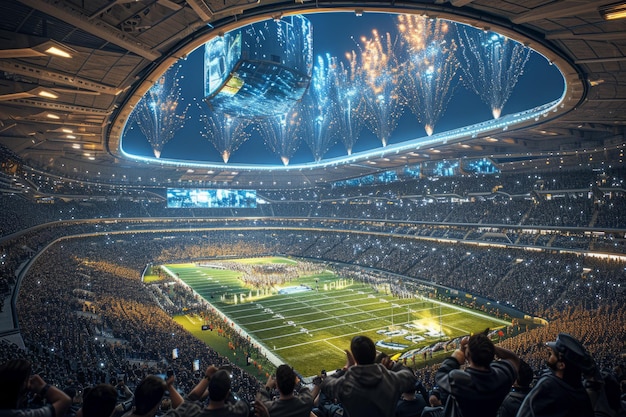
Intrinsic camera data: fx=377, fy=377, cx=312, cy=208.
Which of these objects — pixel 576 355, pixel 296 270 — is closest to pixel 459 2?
pixel 576 355

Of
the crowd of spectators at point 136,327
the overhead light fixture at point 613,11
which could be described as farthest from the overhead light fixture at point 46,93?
the overhead light fixture at point 613,11

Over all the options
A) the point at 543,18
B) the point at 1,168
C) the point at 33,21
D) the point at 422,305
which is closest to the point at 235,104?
the point at 1,168

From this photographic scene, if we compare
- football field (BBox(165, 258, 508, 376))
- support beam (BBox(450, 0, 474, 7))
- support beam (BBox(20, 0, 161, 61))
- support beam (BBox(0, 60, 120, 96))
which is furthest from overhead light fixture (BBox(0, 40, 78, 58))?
football field (BBox(165, 258, 508, 376))

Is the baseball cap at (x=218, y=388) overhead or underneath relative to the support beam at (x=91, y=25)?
underneath

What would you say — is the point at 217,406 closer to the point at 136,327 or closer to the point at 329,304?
the point at 136,327

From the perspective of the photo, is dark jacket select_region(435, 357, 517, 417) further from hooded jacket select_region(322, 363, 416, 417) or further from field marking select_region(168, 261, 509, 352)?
field marking select_region(168, 261, 509, 352)

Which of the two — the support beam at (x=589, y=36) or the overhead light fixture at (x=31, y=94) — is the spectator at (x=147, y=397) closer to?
the support beam at (x=589, y=36)
